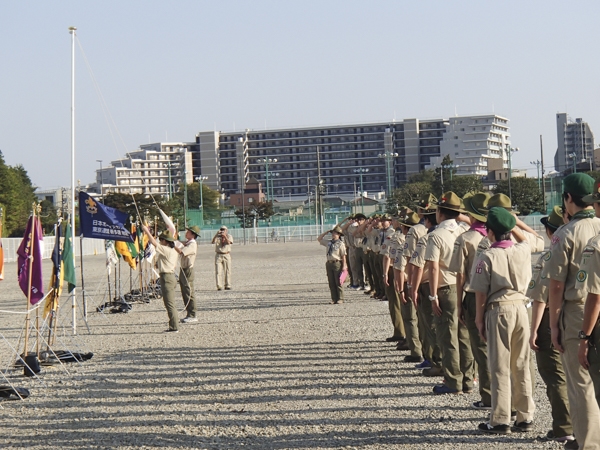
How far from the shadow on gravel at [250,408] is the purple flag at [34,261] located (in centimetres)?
134

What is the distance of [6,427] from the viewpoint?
8805mm

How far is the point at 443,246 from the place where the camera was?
Result: 9.55 m

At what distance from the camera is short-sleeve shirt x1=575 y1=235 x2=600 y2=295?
18.4 ft

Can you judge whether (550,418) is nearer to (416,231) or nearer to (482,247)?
(482,247)

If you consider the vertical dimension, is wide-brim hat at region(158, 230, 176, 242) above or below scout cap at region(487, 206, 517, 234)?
below

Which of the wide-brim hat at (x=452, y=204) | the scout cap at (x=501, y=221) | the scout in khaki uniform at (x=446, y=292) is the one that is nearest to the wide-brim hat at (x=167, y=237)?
the scout in khaki uniform at (x=446, y=292)

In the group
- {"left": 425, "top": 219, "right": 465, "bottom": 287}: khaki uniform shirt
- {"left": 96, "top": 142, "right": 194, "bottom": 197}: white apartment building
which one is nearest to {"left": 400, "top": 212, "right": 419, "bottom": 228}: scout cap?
{"left": 425, "top": 219, "right": 465, "bottom": 287}: khaki uniform shirt

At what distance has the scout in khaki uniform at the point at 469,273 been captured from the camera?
8422mm

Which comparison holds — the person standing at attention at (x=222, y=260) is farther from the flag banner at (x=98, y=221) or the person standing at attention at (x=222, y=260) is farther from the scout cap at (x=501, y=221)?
the scout cap at (x=501, y=221)

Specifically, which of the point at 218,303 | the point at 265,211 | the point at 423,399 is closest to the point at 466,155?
the point at 265,211

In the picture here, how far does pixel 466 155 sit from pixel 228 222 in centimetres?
8067

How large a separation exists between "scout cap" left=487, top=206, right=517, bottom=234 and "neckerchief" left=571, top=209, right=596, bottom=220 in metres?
1.20

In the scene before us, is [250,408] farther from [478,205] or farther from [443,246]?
[478,205]

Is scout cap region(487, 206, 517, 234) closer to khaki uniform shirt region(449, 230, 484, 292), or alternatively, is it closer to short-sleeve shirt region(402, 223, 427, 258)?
khaki uniform shirt region(449, 230, 484, 292)
